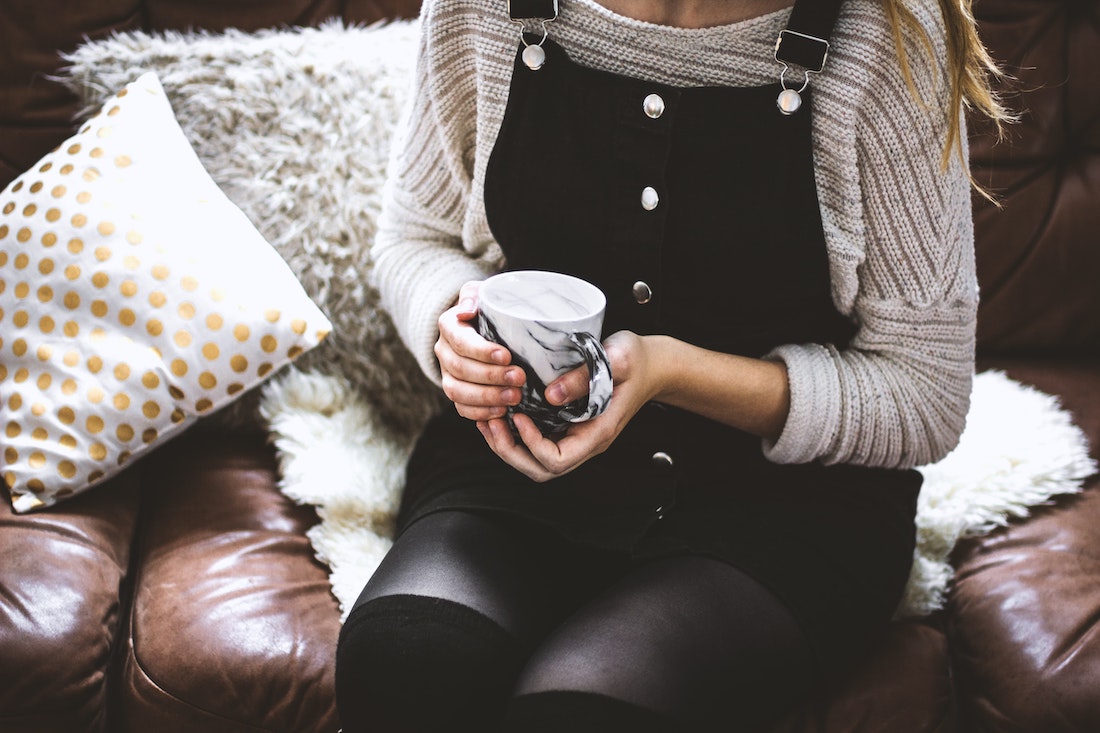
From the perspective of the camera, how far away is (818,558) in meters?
0.86

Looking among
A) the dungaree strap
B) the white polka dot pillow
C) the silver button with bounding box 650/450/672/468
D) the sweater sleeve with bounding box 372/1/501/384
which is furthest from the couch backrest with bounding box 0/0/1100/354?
the silver button with bounding box 650/450/672/468

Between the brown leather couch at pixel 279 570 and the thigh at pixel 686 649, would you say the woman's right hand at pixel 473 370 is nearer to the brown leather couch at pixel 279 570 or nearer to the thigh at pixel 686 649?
the thigh at pixel 686 649

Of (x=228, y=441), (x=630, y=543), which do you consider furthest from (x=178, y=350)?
(x=630, y=543)

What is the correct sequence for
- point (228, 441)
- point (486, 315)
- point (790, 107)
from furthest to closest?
point (228, 441) < point (790, 107) < point (486, 315)

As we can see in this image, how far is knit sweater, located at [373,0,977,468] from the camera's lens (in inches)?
33.1

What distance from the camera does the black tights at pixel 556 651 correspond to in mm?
722

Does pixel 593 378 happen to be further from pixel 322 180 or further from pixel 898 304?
pixel 322 180

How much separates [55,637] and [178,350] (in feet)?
1.05

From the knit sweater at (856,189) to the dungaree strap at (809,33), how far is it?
17 mm

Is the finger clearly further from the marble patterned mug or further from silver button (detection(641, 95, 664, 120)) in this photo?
silver button (detection(641, 95, 664, 120))

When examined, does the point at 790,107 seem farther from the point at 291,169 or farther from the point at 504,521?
the point at 291,169

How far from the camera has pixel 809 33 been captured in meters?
0.83

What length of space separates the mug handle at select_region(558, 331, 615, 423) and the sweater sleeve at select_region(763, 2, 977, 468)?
0.89ft

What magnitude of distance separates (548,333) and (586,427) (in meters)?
0.11
